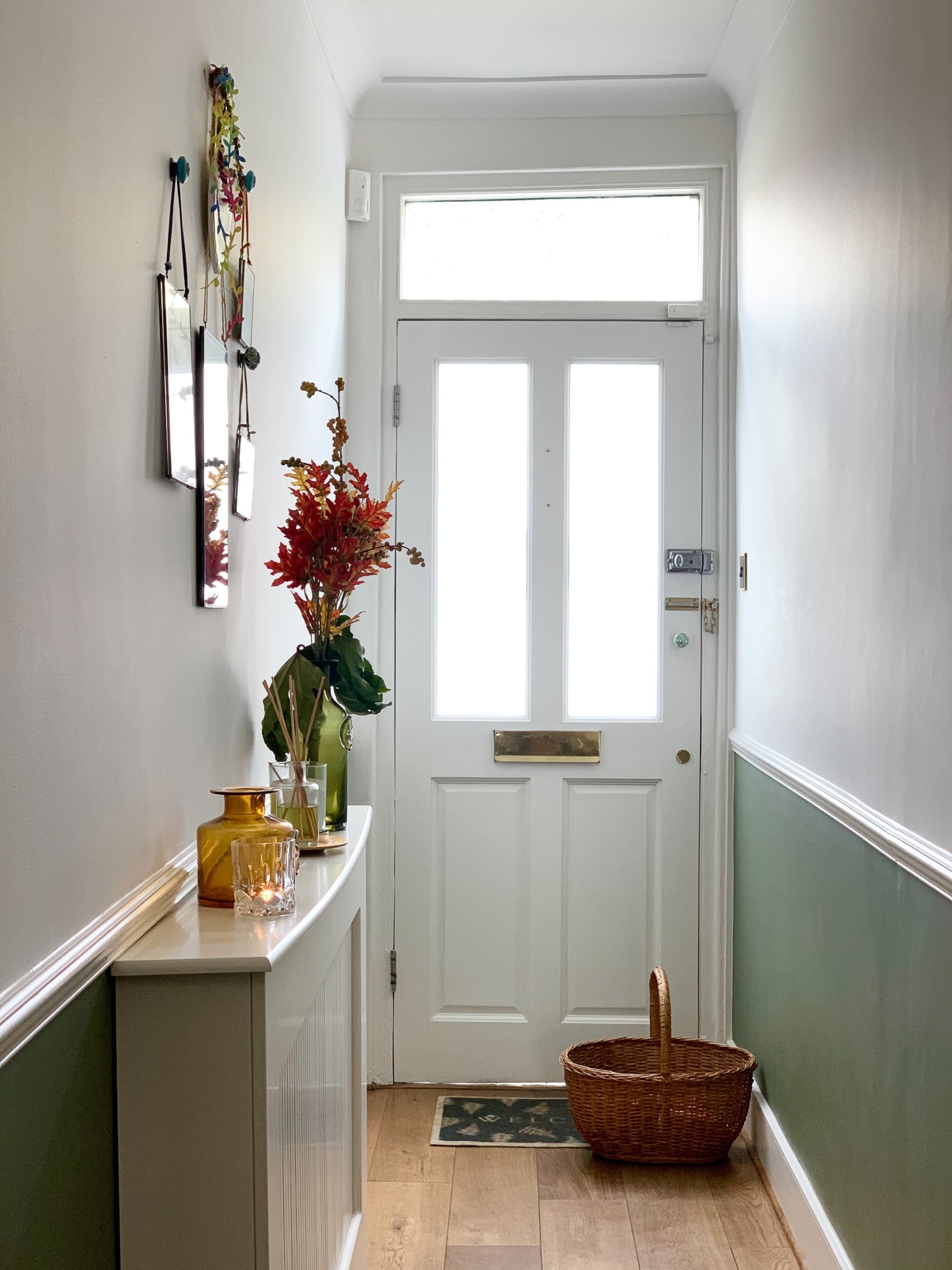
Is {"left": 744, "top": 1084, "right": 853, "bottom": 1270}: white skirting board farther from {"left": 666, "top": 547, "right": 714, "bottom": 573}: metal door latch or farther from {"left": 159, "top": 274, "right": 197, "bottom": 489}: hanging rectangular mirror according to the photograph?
{"left": 159, "top": 274, "right": 197, "bottom": 489}: hanging rectangular mirror

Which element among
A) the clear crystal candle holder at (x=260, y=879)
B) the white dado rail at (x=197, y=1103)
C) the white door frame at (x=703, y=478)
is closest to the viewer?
the white dado rail at (x=197, y=1103)

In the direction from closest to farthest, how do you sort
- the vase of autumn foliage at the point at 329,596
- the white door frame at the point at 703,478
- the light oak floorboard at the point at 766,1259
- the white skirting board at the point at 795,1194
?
the vase of autumn foliage at the point at 329,596 < the white skirting board at the point at 795,1194 < the light oak floorboard at the point at 766,1259 < the white door frame at the point at 703,478

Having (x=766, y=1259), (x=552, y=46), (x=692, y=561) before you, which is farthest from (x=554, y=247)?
(x=766, y=1259)

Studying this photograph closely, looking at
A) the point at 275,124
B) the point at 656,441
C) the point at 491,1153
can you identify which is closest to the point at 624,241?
the point at 656,441

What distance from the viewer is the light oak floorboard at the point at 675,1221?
240cm

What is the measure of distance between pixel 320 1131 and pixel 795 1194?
49.2 inches

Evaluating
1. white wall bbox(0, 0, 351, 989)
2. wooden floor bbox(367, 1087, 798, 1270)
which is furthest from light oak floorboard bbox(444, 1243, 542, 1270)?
white wall bbox(0, 0, 351, 989)

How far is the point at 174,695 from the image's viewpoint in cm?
165

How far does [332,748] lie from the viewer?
1999mm

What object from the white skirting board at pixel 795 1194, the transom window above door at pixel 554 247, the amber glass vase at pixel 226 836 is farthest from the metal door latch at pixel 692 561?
the amber glass vase at pixel 226 836

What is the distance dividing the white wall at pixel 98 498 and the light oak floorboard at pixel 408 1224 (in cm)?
108

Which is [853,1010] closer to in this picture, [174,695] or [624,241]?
[174,695]

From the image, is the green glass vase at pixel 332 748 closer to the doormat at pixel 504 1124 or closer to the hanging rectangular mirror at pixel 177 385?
the hanging rectangular mirror at pixel 177 385

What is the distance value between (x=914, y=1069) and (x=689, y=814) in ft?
5.13
